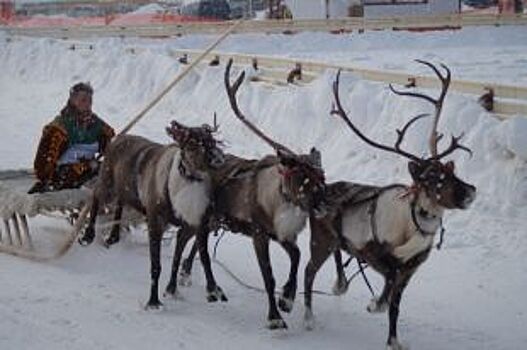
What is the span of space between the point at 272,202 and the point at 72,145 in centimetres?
325

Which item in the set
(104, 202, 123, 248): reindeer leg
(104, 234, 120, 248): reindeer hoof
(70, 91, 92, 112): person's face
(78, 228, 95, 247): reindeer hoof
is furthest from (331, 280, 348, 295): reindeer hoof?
(70, 91, 92, 112): person's face

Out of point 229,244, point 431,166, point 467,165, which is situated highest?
point 431,166

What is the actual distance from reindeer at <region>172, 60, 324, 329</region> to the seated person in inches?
92.5

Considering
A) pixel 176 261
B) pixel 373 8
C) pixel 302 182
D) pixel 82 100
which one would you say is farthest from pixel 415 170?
pixel 373 8

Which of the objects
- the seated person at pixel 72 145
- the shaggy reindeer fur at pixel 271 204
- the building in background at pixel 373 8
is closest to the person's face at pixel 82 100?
the seated person at pixel 72 145

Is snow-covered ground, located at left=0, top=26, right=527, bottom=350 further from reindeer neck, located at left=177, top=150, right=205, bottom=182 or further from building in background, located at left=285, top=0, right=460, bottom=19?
building in background, located at left=285, top=0, right=460, bottom=19

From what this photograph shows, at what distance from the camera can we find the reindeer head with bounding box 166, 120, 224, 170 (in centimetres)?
768

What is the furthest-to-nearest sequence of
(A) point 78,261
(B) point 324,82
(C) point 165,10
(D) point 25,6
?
1. (D) point 25,6
2. (C) point 165,10
3. (B) point 324,82
4. (A) point 78,261

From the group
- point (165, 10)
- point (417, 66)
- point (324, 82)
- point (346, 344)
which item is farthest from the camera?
point (165, 10)

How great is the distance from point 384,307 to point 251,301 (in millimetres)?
1410

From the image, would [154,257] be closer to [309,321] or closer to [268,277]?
[268,277]

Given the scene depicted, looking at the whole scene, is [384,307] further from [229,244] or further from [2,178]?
[2,178]

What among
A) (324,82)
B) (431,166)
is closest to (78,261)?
(431,166)

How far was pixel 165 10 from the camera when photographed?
152 feet
